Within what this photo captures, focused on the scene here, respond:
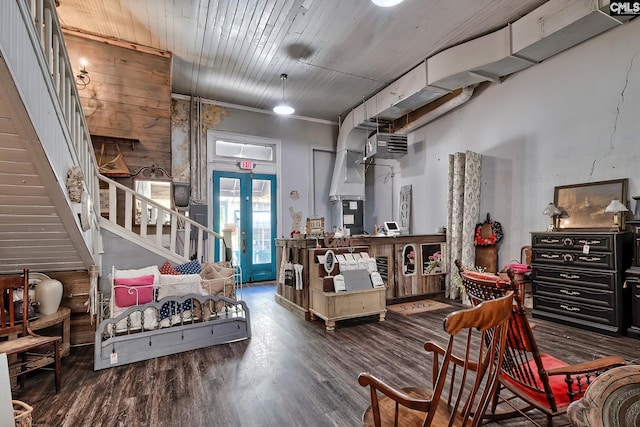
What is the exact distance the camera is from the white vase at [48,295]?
291cm

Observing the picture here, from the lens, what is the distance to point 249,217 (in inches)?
280

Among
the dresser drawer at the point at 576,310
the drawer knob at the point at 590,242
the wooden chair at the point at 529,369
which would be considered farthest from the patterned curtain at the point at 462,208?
the wooden chair at the point at 529,369

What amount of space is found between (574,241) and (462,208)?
65.0 inches

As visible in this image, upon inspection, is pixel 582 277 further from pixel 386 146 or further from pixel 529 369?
pixel 386 146

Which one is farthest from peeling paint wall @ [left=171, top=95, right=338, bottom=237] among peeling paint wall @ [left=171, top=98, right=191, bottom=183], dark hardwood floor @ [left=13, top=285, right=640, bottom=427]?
dark hardwood floor @ [left=13, top=285, right=640, bottom=427]

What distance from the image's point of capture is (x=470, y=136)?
5.66m

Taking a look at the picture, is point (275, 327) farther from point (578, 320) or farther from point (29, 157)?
point (578, 320)

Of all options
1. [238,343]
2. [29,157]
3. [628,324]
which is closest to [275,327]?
[238,343]

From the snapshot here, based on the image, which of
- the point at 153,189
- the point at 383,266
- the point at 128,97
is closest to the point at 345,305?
the point at 383,266

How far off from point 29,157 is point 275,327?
9.72ft

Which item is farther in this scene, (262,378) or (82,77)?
(82,77)

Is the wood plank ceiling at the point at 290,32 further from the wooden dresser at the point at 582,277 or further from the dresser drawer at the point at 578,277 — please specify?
the dresser drawer at the point at 578,277

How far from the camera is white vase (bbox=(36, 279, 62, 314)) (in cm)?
291

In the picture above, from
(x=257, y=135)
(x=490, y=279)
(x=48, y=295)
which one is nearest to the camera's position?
(x=490, y=279)
